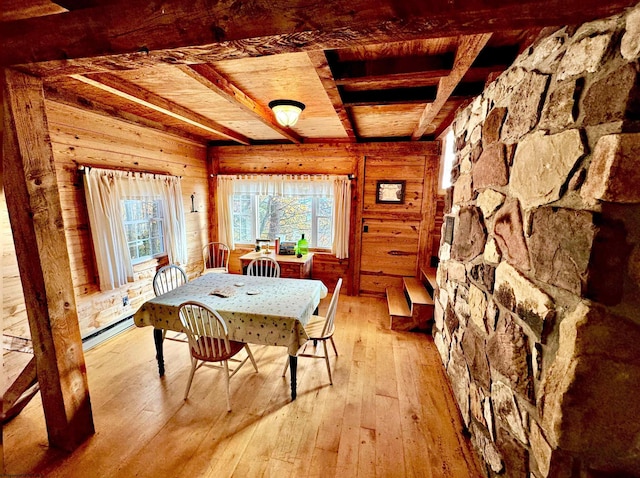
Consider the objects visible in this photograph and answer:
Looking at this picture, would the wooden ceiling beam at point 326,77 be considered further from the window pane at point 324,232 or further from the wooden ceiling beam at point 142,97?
the window pane at point 324,232

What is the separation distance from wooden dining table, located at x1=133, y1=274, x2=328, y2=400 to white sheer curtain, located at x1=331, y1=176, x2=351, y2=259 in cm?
162

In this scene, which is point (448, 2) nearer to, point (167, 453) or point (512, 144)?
point (512, 144)

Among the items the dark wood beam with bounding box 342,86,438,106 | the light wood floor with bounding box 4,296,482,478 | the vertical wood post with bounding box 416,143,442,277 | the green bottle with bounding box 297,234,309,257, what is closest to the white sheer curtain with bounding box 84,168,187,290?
the light wood floor with bounding box 4,296,482,478

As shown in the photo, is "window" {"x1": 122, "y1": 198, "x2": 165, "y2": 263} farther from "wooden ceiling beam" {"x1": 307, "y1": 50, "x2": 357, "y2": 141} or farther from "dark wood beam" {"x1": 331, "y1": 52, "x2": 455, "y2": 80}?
"dark wood beam" {"x1": 331, "y1": 52, "x2": 455, "y2": 80}

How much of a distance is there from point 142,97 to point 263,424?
2744mm

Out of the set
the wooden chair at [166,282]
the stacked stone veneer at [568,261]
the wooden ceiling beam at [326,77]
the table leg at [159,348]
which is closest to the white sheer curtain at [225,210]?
the wooden chair at [166,282]

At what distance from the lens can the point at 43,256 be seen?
57.0 inches

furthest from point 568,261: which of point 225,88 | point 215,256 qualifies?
point 215,256

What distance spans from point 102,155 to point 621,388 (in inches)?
157

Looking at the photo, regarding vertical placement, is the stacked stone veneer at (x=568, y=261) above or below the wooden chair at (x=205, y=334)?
above

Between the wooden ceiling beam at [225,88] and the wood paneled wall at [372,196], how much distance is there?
125cm

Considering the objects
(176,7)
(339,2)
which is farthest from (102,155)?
(339,2)

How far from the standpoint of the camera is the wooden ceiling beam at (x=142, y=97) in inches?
79.4

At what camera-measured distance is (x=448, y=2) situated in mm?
909
